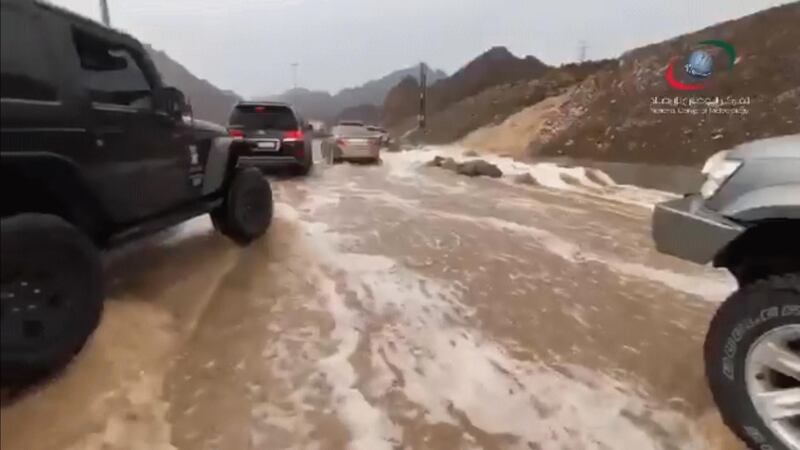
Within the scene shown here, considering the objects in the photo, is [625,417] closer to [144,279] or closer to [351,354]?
[351,354]

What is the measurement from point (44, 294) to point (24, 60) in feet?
3.23

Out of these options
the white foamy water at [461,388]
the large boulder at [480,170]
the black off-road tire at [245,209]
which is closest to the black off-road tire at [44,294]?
the white foamy water at [461,388]

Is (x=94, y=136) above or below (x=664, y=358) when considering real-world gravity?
above

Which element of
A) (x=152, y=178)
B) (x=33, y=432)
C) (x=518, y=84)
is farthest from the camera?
(x=518, y=84)

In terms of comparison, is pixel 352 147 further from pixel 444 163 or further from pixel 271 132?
pixel 271 132

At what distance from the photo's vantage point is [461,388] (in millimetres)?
2758

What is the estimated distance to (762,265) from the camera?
2371 mm

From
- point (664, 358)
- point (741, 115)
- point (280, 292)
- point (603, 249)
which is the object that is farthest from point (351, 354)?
point (741, 115)

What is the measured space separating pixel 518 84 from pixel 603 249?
111 ft

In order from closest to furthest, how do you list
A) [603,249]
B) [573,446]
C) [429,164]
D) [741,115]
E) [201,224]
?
1. [573,446]
2. [201,224]
3. [603,249]
4. [741,115]
5. [429,164]

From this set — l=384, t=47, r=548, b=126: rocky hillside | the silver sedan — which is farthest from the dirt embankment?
l=384, t=47, r=548, b=126: rocky hillside

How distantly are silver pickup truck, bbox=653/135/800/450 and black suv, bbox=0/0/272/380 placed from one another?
2.52 meters

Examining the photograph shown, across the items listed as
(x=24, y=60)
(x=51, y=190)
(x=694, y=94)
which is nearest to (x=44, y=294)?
(x=51, y=190)

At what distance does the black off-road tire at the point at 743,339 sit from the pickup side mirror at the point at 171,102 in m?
3.16
